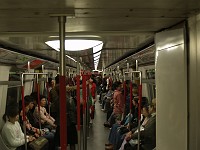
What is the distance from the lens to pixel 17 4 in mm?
1433

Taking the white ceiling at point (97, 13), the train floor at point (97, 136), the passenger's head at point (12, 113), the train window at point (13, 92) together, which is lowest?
the train floor at point (97, 136)

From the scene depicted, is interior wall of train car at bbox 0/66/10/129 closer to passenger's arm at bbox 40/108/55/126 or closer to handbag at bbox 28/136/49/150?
handbag at bbox 28/136/49/150

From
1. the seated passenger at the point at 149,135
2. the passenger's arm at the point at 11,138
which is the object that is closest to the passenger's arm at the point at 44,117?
the passenger's arm at the point at 11,138

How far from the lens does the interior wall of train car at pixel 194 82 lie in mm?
1831

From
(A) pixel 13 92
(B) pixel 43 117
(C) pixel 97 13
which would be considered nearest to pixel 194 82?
(C) pixel 97 13

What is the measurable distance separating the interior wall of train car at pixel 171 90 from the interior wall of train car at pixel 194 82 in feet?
0.12

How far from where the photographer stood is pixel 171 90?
2.15 m

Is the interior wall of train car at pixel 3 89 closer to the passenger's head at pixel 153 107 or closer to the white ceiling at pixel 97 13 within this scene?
the passenger's head at pixel 153 107

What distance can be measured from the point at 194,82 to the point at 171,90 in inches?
11.0

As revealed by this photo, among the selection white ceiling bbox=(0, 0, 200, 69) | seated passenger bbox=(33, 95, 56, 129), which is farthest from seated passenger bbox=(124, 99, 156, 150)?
seated passenger bbox=(33, 95, 56, 129)

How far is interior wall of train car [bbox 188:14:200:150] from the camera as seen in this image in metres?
1.83

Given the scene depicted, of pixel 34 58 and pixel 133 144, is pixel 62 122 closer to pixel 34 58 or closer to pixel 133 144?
pixel 133 144

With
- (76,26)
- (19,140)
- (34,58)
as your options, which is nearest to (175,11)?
(76,26)

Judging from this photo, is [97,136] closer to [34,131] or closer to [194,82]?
[34,131]
